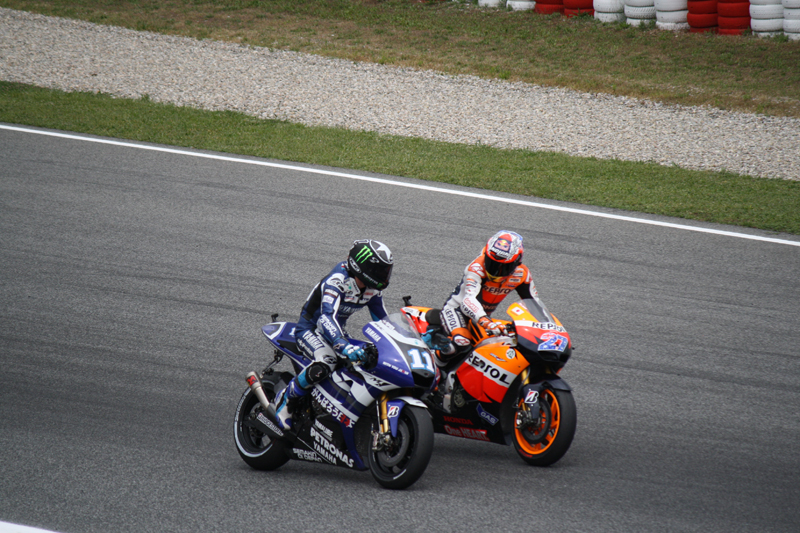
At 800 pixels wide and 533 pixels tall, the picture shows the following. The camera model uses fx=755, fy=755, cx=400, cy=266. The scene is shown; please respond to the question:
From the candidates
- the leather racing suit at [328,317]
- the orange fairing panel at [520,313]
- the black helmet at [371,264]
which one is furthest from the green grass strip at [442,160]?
the black helmet at [371,264]

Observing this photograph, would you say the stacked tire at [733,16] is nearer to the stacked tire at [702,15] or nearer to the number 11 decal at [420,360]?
the stacked tire at [702,15]

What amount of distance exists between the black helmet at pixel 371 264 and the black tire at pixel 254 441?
4.22 feet

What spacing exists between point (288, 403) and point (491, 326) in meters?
1.71

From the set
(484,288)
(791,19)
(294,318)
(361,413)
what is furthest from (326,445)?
(791,19)

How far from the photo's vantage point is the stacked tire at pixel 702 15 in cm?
2023

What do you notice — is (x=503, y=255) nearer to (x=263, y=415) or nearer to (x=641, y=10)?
(x=263, y=415)

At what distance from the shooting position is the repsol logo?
6023 mm

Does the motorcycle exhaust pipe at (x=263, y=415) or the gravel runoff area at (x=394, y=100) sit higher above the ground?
the gravel runoff area at (x=394, y=100)

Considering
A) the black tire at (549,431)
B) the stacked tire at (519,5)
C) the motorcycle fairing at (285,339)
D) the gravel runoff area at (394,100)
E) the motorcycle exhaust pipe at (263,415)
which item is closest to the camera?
the black tire at (549,431)

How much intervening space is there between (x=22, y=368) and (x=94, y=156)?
6765 millimetres

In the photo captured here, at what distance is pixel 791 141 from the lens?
1525 cm

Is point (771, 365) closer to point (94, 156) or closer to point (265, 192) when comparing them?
point (265, 192)

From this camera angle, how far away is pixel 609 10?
21656mm

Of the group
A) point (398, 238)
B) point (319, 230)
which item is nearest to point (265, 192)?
point (319, 230)
